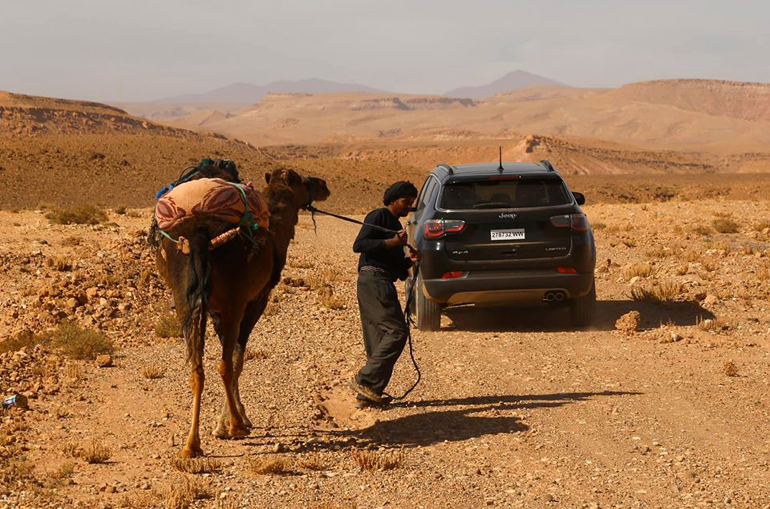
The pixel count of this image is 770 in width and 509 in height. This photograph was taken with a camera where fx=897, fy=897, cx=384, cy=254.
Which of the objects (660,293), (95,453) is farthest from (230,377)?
(660,293)

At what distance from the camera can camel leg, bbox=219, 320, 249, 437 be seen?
715 centimetres

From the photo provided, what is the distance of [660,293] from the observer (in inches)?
555

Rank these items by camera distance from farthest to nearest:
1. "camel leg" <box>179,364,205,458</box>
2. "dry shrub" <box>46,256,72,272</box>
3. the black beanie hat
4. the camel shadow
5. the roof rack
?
"dry shrub" <box>46,256,72,272</box>, the roof rack, the black beanie hat, the camel shadow, "camel leg" <box>179,364,205,458</box>

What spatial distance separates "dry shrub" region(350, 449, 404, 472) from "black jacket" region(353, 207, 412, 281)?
2125 mm

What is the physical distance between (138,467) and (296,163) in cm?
6652

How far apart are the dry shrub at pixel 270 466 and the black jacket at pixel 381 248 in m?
2.34

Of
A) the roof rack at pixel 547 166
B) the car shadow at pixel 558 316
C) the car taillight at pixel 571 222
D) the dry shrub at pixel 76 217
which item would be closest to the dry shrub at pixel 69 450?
the car shadow at pixel 558 316

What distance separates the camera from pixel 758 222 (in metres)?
25.1

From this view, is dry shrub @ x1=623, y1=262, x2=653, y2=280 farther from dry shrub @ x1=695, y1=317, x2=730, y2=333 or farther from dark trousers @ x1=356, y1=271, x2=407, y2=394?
dark trousers @ x1=356, y1=271, x2=407, y2=394

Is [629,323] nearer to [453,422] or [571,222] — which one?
[571,222]

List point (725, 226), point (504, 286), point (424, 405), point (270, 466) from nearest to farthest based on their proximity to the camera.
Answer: point (270, 466), point (424, 405), point (504, 286), point (725, 226)

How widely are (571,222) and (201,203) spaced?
5799 millimetres

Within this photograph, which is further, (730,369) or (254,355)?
(254,355)

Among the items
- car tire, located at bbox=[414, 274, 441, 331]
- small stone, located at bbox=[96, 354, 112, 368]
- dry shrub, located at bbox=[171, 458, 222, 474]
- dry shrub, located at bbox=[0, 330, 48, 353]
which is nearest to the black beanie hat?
dry shrub, located at bbox=[171, 458, 222, 474]
